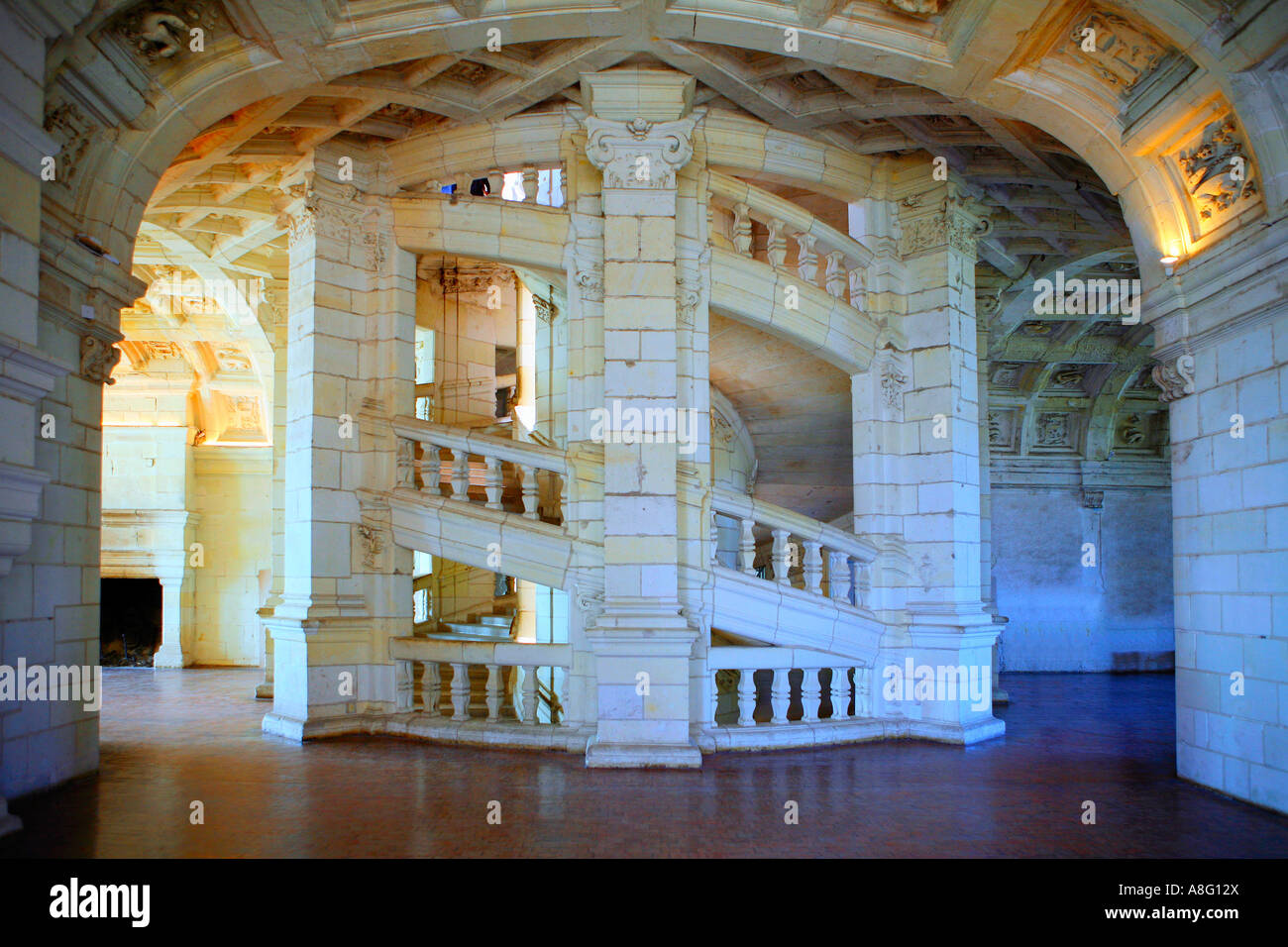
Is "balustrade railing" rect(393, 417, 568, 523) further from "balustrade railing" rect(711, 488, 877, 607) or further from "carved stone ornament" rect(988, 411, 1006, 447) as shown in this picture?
"carved stone ornament" rect(988, 411, 1006, 447)

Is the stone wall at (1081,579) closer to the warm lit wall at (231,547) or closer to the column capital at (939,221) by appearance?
the column capital at (939,221)

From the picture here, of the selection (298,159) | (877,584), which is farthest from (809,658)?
(298,159)

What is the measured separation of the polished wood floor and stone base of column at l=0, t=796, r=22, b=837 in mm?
87

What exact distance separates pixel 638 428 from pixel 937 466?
3.00 metres

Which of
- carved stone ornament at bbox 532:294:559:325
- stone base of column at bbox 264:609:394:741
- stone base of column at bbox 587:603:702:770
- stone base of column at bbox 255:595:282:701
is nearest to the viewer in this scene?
stone base of column at bbox 587:603:702:770

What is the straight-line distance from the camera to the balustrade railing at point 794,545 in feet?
25.5

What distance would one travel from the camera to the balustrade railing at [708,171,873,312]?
8086 millimetres

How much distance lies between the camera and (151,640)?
1557 centimetres

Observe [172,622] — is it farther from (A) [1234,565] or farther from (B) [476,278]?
(A) [1234,565]

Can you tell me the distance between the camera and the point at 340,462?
8.11 m

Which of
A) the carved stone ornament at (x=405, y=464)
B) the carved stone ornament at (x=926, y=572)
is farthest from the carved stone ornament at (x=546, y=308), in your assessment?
the carved stone ornament at (x=926, y=572)

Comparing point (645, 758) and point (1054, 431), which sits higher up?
point (1054, 431)

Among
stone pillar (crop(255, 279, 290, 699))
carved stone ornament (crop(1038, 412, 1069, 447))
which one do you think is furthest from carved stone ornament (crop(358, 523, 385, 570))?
carved stone ornament (crop(1038, 412, 1069, 447))

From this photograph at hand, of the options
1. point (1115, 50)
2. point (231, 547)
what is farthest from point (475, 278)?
point (1115, 50)
